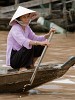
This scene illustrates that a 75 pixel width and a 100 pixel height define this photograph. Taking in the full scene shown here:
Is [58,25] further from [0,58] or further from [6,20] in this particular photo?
[0,58]

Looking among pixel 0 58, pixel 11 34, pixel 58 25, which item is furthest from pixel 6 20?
pixel 11 34

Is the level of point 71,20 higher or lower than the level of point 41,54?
lower

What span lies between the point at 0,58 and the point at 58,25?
7118 millimetres

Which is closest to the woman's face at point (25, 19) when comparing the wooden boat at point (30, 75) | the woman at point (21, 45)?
the woman at point (21, 45)

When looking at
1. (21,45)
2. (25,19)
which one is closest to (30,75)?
(21,45)

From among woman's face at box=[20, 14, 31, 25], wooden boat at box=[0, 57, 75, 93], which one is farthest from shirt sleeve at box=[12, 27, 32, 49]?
wooden boat at box=[0, 57, 75, 93]

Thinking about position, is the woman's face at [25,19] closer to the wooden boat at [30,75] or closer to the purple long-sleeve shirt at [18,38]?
the purple long-sleeve shirt at [18,38]

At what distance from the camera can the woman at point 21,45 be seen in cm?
591

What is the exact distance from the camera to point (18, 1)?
696 inches

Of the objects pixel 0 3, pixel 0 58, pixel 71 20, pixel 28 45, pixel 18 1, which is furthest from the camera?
pixel 0 3

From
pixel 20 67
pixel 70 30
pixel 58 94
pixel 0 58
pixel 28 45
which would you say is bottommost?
pixel 70 30

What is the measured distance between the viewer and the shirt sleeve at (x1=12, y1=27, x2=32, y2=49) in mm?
5816

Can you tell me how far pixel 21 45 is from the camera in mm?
5922

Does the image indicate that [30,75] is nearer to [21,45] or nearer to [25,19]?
[21,45]
